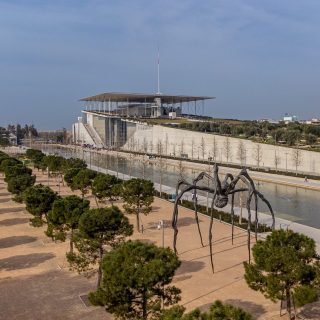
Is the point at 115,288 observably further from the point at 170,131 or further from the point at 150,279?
the point at 170,131

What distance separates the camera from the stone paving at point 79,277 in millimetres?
15664

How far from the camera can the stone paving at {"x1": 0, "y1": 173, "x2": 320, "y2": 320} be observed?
15.7 metres

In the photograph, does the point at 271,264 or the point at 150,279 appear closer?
the point at 150,279

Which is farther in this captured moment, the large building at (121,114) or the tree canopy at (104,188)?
the large building at (121,114)

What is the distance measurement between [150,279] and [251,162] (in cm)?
5962

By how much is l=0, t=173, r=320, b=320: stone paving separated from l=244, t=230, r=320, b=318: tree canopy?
2019 mm

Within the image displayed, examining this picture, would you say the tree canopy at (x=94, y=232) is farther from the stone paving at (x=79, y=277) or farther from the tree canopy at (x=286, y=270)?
the tree canopy at (x=286, y=270)

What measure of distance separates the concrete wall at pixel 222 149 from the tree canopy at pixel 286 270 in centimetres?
4529

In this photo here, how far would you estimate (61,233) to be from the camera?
2062 centimetres

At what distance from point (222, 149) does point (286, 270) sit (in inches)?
2545

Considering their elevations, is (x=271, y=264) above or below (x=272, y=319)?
above

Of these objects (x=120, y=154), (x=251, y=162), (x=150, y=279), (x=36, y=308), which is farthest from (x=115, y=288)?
(x=120, y=154)

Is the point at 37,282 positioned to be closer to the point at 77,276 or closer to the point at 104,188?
the point at 77,276

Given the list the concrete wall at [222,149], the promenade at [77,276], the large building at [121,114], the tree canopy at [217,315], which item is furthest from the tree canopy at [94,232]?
the large building at [121,114]
